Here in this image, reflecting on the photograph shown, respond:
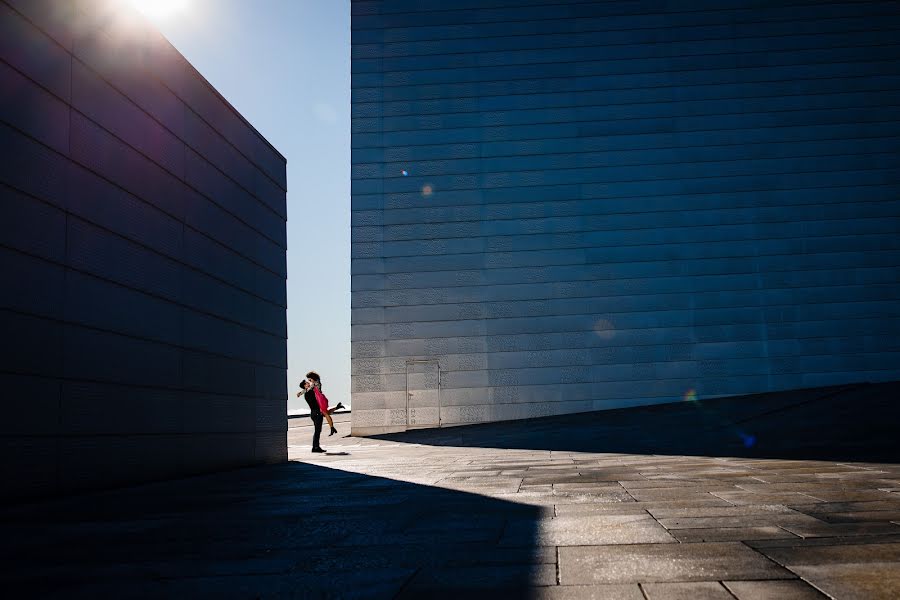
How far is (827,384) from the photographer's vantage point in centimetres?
3111

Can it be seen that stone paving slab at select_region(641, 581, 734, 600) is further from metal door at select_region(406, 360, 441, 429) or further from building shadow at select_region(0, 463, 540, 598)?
metal door at select_region(406, 360, 441, 429)

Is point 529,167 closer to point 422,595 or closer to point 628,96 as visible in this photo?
point 628,96

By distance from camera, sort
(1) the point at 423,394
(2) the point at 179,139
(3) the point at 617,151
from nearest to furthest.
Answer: (2) the point at 179,139
(1) the point at 423,394
(3) the point at 617,151

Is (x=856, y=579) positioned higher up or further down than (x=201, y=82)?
further down

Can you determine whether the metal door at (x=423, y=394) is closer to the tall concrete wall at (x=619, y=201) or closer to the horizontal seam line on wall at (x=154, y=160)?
the tall concrete wall at (x=619, y=201)

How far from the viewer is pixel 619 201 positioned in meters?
32.1

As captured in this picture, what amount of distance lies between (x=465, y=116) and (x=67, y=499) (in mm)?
26517

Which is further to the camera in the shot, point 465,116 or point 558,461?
point 465,116

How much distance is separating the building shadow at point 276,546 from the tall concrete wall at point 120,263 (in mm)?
1327

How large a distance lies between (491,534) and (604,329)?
2719cm

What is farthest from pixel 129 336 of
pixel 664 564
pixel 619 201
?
pixel 619 201

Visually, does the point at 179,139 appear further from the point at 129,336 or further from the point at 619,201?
the point at 619,201

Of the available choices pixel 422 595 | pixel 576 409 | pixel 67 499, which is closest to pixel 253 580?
pixel 422 595

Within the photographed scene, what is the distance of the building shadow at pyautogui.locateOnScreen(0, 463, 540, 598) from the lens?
379 centimetres
